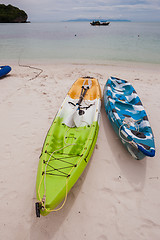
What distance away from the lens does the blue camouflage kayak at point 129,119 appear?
339 centimetres

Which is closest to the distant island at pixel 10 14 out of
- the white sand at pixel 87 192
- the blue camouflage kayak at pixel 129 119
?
the blue camouflage kayak at pixel 129 119

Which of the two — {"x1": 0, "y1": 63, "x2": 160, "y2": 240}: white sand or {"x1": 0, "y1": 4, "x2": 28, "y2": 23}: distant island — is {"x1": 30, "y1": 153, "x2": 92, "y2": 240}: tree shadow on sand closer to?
{"x1": 0, "y1": 63, "x2": 160, "y2": 240}: white sand

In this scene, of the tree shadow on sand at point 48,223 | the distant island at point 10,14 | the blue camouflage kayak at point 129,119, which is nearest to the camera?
the tree shadow on sand at point 48,223

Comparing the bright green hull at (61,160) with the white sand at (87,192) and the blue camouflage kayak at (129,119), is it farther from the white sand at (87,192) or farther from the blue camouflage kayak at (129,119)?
the blue camouflage kayak at (129,119)

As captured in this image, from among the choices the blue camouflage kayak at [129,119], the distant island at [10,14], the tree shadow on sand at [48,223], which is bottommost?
the tree shadow on sand at [48,223]

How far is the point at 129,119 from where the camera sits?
14.4 feet

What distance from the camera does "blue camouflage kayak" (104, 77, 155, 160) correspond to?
3.39 m

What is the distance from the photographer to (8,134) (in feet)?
14.5

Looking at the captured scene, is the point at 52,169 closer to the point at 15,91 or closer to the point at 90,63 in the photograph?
the point at 15,91

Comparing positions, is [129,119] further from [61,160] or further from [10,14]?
[10,14]

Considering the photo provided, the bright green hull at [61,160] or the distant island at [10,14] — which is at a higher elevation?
the distant island at [10,14]

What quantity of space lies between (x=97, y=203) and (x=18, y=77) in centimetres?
808

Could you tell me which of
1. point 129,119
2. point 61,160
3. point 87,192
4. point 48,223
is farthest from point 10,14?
point 48,223

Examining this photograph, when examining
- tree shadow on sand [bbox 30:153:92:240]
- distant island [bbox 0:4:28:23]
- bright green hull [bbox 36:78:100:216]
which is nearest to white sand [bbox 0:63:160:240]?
tree shadow on sand [bbox 30:153:92:240]
